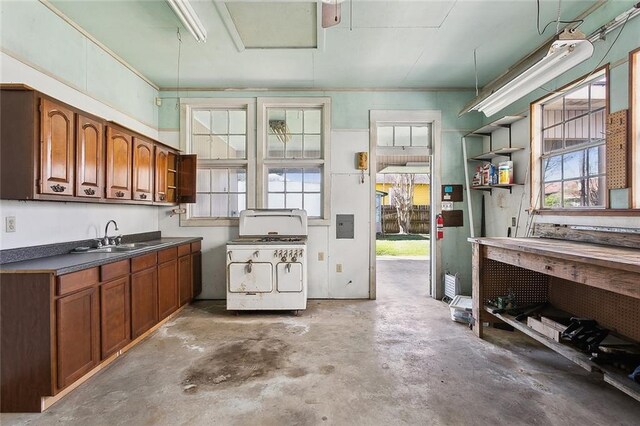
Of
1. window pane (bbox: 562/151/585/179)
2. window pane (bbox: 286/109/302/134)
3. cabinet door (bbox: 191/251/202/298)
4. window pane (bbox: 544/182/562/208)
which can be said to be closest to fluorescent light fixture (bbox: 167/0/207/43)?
window pane (bbox: 286/109/302/134)

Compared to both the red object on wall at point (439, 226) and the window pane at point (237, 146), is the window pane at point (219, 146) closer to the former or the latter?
the window pane at point (237, 146)

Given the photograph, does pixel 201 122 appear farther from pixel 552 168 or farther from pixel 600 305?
pixel 600 305

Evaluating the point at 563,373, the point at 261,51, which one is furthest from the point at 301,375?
the point at 261,51

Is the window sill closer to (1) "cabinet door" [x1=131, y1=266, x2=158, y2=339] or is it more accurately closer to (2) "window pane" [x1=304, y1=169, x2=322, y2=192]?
(2) "window pane" [x1=304, y1=169, x2=322, y2=192]

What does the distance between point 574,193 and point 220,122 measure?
4483 mm

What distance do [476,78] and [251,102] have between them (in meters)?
3.15

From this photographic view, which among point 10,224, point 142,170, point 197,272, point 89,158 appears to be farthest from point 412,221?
point 10,224

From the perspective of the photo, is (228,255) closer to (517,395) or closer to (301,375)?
(301,375)

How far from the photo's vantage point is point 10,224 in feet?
7.00

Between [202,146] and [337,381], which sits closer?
[337,381]

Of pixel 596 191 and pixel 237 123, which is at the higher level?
pixel 237 123

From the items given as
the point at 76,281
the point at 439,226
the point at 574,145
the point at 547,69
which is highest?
the point at 547,69

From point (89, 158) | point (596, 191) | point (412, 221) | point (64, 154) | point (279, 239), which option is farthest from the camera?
point (412, 221)

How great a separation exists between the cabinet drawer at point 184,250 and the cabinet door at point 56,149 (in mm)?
1345
